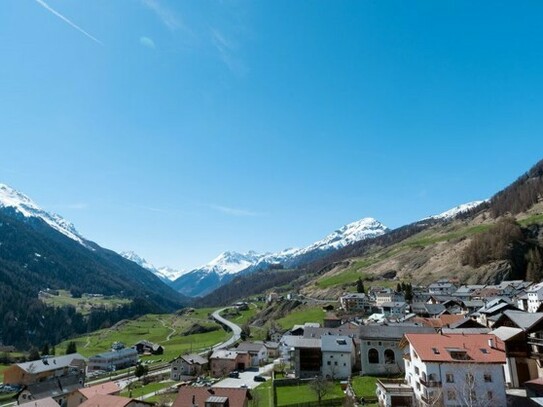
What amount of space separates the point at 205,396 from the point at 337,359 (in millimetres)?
25340

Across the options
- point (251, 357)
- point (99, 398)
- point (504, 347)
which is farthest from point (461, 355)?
point (251, 357)

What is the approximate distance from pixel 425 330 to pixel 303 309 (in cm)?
11963

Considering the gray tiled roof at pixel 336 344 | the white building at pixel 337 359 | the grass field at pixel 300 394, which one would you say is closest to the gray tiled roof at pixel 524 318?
the gray tiled roof at pixel 336 344

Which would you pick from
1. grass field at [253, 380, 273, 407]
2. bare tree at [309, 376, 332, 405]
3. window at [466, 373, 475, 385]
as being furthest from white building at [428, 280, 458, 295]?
window at [466, 373, 475, 385]

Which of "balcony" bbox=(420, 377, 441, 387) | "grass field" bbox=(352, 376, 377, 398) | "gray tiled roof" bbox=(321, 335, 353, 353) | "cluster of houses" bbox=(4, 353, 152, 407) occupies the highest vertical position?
"gray tiled roof" bbox=(321, 335, 353, 353)

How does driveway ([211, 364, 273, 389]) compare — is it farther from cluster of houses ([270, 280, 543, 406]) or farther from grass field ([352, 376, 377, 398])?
grass field ([352, 376, 377, 398])

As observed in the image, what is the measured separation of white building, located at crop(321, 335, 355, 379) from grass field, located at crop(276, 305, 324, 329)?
75.5 m

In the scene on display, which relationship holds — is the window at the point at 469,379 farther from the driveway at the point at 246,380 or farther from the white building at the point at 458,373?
the driveway at the point at 246,380

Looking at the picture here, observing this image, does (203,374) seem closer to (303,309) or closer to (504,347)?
(504,347)

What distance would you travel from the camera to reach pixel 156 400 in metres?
74.0

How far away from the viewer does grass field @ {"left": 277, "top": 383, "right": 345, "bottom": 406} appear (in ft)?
190

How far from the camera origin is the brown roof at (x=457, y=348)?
46.7 metres

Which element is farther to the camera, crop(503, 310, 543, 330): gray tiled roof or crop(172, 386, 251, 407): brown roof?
crop(172, 386, 251, 407): brown roof

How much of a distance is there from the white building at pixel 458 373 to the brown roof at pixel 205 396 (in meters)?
24.1
